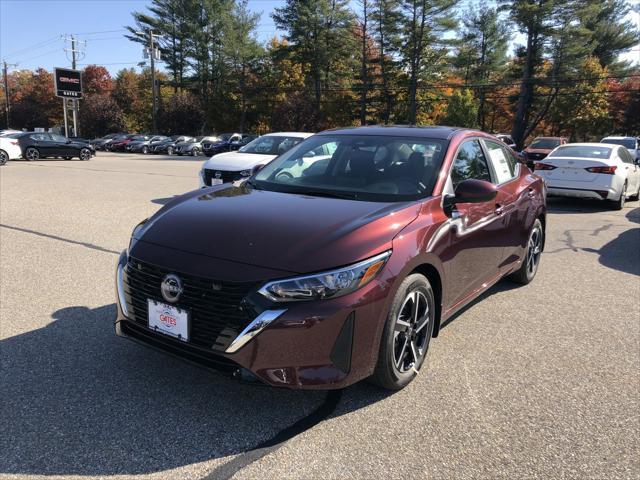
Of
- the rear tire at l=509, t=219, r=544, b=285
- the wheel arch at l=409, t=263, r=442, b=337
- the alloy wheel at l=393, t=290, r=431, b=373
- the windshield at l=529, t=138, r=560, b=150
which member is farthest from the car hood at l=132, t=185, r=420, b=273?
the windshield at l=529, t=138, r=560, b=150

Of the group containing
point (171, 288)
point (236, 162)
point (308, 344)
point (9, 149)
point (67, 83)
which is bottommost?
point (308, 344)

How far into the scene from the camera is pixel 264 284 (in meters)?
2.69

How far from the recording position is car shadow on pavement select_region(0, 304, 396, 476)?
2.58 m

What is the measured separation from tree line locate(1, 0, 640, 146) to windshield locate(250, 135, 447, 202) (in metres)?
43.8

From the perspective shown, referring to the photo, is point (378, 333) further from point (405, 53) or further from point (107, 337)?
point (405, 53)

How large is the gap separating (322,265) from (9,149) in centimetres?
2542

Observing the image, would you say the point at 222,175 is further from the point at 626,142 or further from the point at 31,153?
the point at 626,142

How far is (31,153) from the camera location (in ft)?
82.9

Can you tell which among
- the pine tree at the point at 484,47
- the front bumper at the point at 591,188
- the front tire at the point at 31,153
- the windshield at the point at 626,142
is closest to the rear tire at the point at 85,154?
the front tire at the point at 31,153

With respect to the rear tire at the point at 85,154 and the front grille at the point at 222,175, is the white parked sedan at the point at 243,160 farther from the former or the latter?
the rear tire at the point at 85,154

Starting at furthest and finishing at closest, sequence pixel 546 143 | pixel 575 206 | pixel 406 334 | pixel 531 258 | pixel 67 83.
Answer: pixel 67 83
pixel 546 143
pixel 575 206
pixel 531 258
pixel 406 334

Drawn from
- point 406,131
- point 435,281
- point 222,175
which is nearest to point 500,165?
point 406,131

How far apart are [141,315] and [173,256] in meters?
0.45

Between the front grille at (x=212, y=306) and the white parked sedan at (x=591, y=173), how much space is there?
1036 cm
